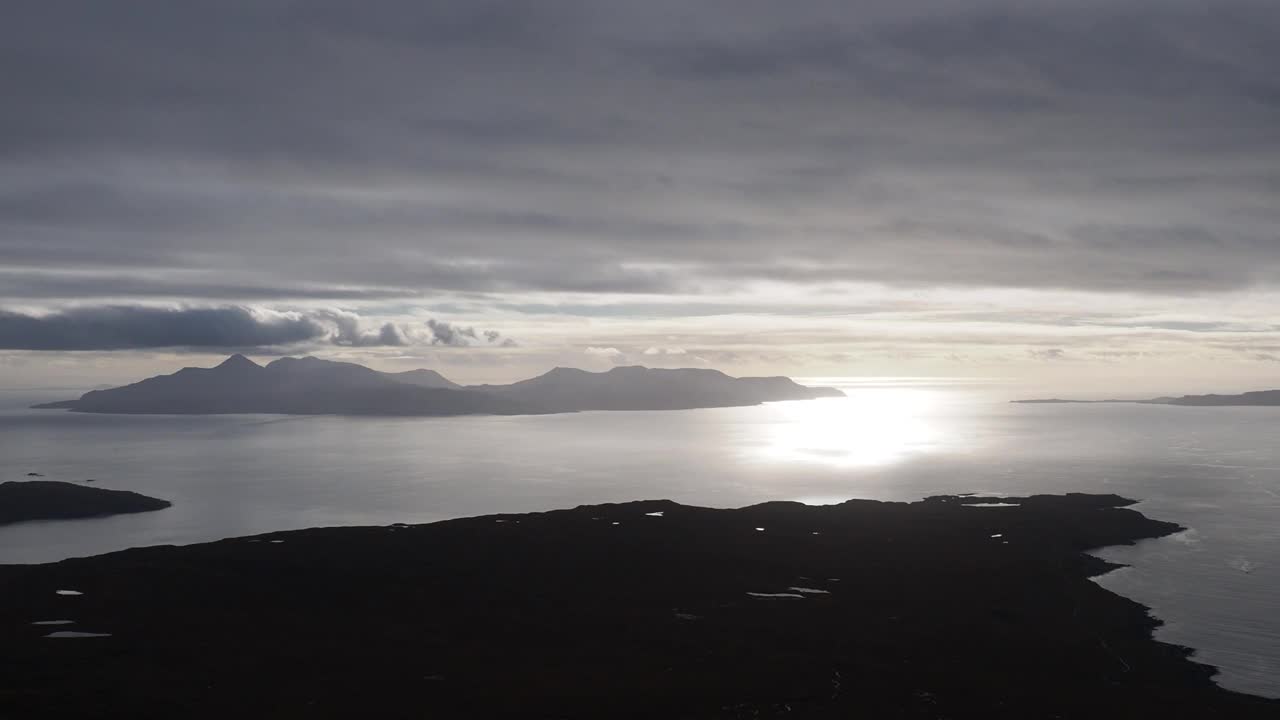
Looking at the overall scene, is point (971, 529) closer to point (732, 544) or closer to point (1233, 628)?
point (732, 544)

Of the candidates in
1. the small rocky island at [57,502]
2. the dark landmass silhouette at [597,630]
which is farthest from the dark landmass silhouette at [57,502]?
the dark landmass silhouette at [597,630]

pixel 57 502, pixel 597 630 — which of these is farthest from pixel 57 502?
pixel 597 630

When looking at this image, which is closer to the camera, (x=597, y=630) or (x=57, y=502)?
(x=597, y=630)

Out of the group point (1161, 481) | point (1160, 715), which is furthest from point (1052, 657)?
point (1161, 481)

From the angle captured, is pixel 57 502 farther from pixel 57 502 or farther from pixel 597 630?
pixel 597 630

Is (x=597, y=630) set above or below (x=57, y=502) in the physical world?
below

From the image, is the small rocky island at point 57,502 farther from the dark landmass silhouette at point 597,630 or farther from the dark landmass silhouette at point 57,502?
the dark landmass silhouette at point 597,630
